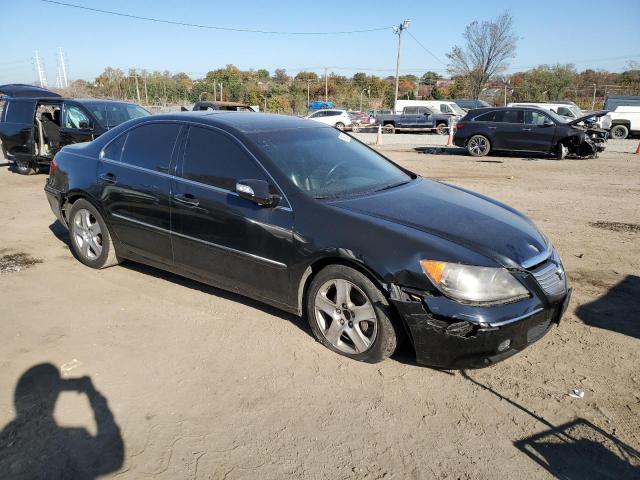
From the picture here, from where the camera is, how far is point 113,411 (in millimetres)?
2846

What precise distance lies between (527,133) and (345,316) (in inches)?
549

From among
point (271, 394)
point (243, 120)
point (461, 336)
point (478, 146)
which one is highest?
point (243, 120)

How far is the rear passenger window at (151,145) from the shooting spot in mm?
4391

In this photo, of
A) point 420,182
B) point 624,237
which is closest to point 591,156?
point 624,237

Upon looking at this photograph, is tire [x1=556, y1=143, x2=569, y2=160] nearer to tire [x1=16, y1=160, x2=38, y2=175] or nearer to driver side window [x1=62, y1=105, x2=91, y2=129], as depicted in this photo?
driver side window [x1=62, y1=105, x2=91, y2=129]

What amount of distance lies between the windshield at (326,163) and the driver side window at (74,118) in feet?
24.1

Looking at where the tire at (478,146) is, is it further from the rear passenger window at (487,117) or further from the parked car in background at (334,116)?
the parked car in background at (334,116)

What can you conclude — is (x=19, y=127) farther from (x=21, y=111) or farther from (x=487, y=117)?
(x=487, y=117)

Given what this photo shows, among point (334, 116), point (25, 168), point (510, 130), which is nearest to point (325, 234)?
point (25, 168)

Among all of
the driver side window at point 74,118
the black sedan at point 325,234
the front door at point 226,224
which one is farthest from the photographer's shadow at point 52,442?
the driver side window at point 74,118

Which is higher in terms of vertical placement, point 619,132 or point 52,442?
point 619,132

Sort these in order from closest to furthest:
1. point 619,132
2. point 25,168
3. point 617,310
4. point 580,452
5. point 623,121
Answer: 1. point 580,452
2. point 617,310
3. point 25,168
4. point 623,121
5. point 619,132

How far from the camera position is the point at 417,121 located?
2838 cm

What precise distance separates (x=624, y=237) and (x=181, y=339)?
18.5 feet
